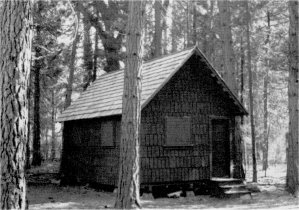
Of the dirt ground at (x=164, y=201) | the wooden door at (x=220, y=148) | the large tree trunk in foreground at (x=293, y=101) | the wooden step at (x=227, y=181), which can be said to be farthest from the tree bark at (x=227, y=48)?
the dirt ground at (x=164, y=201)

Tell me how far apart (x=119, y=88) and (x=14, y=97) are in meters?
12.5

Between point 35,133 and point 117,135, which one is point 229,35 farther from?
point 35,133

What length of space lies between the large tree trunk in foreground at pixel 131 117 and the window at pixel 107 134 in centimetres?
659

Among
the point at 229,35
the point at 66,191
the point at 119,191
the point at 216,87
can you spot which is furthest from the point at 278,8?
the point at 119,191

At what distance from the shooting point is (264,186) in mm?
19188

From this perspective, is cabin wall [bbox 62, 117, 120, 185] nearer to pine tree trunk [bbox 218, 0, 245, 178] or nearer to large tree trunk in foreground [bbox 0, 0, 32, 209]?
pine tree trunk [bbox 218, 0, 245, 178]

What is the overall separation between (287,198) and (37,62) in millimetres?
16664

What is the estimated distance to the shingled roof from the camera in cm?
1647

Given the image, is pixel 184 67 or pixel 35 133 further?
pixel 35 133

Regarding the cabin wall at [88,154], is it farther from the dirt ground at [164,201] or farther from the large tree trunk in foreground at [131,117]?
the large tree trunk in foreground at [131,117]

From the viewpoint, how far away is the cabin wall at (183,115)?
16250 millimetres

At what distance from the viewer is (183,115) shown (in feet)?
55.7

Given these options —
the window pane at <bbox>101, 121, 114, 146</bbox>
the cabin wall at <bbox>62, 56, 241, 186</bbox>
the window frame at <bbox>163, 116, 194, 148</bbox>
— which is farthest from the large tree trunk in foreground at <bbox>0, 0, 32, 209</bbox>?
the window pane at <bbox>101, 121, 114, 146</bbox>

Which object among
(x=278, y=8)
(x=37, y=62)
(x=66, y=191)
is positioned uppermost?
(x=278, y=8)
